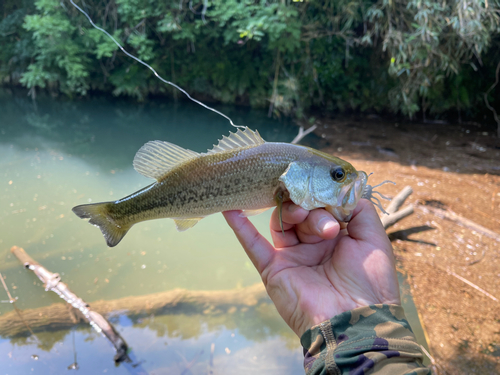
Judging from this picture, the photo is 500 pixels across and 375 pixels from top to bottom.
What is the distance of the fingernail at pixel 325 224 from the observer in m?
1.59

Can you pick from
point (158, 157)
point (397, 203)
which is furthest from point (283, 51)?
point (158, 157)

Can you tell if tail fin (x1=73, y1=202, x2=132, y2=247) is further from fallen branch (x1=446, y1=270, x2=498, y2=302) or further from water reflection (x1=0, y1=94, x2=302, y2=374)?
fallen branch (x1=446, y1=270, x2=498, y2=302)

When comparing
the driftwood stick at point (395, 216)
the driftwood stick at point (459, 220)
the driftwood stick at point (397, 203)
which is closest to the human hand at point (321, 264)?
the driftwood stick at point (395, 216)

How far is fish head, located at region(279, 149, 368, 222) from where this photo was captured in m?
1.66

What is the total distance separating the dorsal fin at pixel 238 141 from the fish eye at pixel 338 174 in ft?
1.49

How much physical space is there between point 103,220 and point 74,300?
244 cm

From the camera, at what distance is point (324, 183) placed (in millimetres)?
1676

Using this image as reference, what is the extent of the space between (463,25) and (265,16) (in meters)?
4.89

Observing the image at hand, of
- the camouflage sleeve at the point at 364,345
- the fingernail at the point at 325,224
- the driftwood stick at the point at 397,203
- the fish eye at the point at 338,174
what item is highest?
the fish eye at the point at 338,174

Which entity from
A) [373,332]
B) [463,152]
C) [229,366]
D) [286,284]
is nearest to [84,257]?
[229,366]

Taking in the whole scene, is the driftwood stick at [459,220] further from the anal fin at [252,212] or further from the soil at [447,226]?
the anal fin at [252,212]

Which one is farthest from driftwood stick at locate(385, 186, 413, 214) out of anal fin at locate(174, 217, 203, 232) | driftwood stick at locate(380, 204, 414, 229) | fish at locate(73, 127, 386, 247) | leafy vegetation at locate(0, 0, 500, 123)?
leafy vegetation at locate(0, 0, 500, 123)

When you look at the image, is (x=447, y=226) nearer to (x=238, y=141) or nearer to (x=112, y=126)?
(x=238, y=141)

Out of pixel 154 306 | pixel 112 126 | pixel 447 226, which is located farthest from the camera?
pixel 112 126
